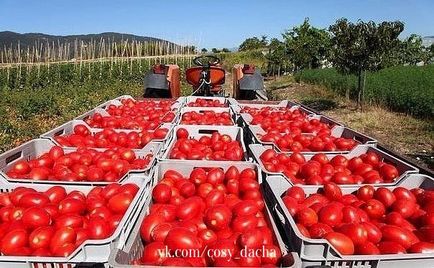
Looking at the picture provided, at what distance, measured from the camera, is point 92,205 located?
264 cm

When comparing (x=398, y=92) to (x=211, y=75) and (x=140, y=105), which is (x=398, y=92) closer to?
(x=211, y=75)

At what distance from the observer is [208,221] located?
2615mm

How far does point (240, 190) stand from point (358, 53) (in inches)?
500

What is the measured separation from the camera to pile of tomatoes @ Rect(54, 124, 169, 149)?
435 centimetres

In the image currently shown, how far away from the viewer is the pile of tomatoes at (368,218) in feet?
7.09

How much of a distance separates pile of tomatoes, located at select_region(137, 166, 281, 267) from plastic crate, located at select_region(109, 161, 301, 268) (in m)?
0.05

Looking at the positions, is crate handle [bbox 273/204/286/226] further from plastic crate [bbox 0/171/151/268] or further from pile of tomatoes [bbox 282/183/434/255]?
plastic crate [bbox 0/171/151/268]

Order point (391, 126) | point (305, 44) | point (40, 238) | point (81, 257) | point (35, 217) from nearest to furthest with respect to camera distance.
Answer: point (81, 257) < point (40, 238) < point (35, 217) < point (391, 126) < point (305, 44)

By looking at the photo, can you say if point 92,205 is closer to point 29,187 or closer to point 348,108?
point 29,187

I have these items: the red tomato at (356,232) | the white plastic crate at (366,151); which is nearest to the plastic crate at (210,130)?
the white plastic crate at (366,151)

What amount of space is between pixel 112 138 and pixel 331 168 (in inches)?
106

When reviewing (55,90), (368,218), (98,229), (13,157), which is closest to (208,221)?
(98,229)

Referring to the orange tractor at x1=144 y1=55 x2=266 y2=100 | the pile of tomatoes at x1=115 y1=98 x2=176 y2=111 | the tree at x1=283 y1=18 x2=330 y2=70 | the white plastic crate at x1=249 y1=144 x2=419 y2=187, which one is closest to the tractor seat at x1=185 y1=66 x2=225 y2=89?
the orange tractor at x1=144 y1=55 x2=266 y2=100

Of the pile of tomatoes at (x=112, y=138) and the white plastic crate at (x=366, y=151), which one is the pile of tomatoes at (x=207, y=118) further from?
the white plastic crate at (x=366, y=151)
